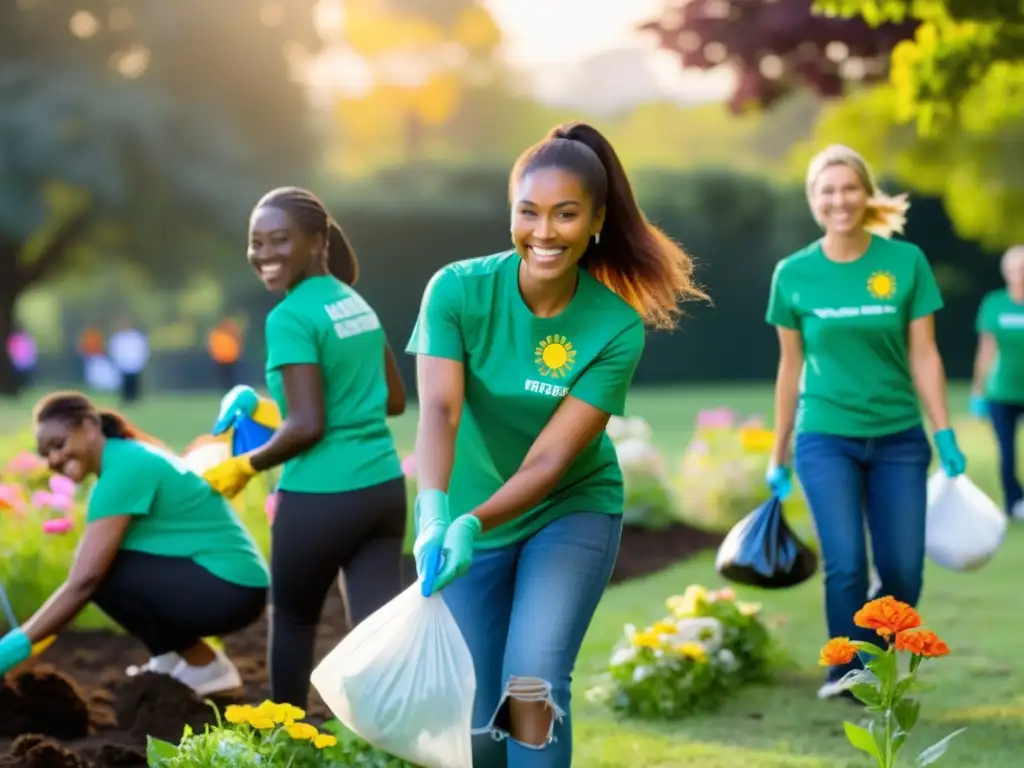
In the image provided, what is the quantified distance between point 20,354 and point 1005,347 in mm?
21603

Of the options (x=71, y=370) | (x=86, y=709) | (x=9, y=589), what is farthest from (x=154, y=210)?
(x=86, y=709)

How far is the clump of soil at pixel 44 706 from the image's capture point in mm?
5160

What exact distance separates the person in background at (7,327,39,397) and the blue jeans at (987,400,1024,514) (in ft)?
70.3

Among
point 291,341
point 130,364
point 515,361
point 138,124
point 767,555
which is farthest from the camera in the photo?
point 138,124

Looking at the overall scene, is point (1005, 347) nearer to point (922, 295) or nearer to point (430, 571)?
point (922, 295)

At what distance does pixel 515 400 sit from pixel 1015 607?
4.94 meters

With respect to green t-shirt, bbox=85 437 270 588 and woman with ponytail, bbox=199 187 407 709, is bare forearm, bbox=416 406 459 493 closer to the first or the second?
woman with ponytail, bbox=199 187 407 709

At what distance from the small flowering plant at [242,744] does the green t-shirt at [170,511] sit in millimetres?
1234

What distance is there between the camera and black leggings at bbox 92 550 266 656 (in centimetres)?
526

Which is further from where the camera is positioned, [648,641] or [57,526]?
[57,526]

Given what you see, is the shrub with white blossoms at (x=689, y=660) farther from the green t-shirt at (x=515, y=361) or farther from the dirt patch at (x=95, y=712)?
the green t-shirt at (x=515, y=361)

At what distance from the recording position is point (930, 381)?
5691mm

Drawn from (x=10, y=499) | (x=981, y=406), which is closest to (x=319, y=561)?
(x=10, y=499)

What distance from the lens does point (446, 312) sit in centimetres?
364
